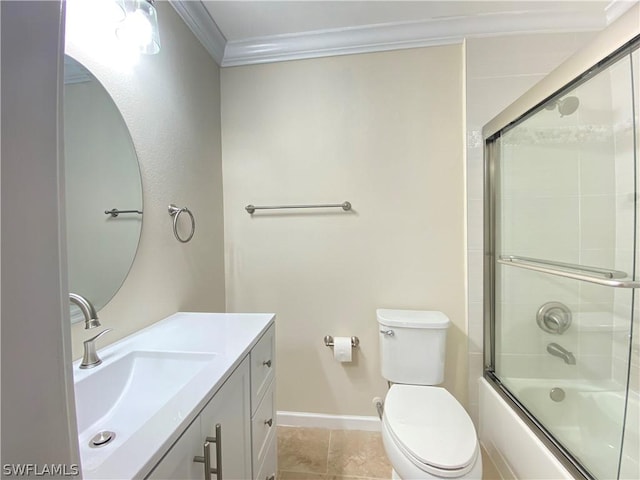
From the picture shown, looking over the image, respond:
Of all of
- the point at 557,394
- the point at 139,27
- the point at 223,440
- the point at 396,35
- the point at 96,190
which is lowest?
the point at 557,394

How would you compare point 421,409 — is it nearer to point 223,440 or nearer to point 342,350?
point 342,350

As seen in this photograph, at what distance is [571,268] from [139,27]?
2064 millimetres

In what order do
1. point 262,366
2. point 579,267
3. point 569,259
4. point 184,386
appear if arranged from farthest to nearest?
point 569,259, point 579,267, point 262,366, point 184,386

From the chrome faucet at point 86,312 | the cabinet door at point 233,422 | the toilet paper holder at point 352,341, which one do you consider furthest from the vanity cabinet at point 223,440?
the toilet paper holder at point 352,341

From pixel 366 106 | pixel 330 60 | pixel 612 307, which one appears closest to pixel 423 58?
pixel 366 106

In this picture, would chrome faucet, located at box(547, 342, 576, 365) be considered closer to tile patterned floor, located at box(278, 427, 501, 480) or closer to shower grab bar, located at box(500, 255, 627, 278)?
shower grab bar, located at box(500, 255, 627, 278)

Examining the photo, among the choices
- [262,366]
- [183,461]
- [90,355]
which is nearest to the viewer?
[183,461]

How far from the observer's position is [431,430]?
44.1 inches

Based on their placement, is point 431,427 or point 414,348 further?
point 414,348

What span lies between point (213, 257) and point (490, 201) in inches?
65.2

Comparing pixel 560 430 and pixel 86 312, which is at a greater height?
pixel 86 312

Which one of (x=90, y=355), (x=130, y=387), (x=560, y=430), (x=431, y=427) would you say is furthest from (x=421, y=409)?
(x=90, y=355)

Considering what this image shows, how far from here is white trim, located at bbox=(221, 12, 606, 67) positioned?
5.06 feet

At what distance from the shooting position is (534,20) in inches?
60.9
